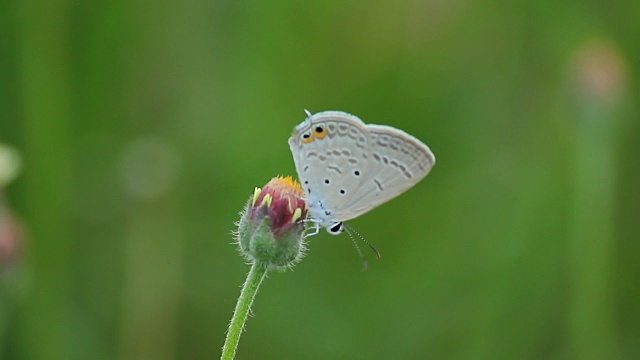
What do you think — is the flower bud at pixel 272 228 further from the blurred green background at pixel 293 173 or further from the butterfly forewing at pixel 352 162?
the blurred green background at pixel 293 173

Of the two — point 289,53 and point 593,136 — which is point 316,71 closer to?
point 289,53

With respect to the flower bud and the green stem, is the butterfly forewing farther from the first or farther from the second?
the green stem

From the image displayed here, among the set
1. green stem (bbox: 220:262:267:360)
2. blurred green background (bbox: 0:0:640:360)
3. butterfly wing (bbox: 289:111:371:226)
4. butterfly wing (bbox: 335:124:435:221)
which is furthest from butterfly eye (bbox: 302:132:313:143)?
blurred green background (bbox: 0:0:640:360)

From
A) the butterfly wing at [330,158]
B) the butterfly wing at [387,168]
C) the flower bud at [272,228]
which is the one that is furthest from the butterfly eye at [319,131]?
the flower bud at [272,228]

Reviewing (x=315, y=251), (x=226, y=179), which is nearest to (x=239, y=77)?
(x=226, y=179)

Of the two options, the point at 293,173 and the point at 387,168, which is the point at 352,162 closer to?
the point at 387,168

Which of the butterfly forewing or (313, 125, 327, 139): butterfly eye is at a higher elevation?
(313, 125, 327, 139): butterfly eye

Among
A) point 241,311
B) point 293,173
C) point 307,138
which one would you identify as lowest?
point 293,173

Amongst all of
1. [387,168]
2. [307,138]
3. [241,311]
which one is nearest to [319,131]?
[307,138]
